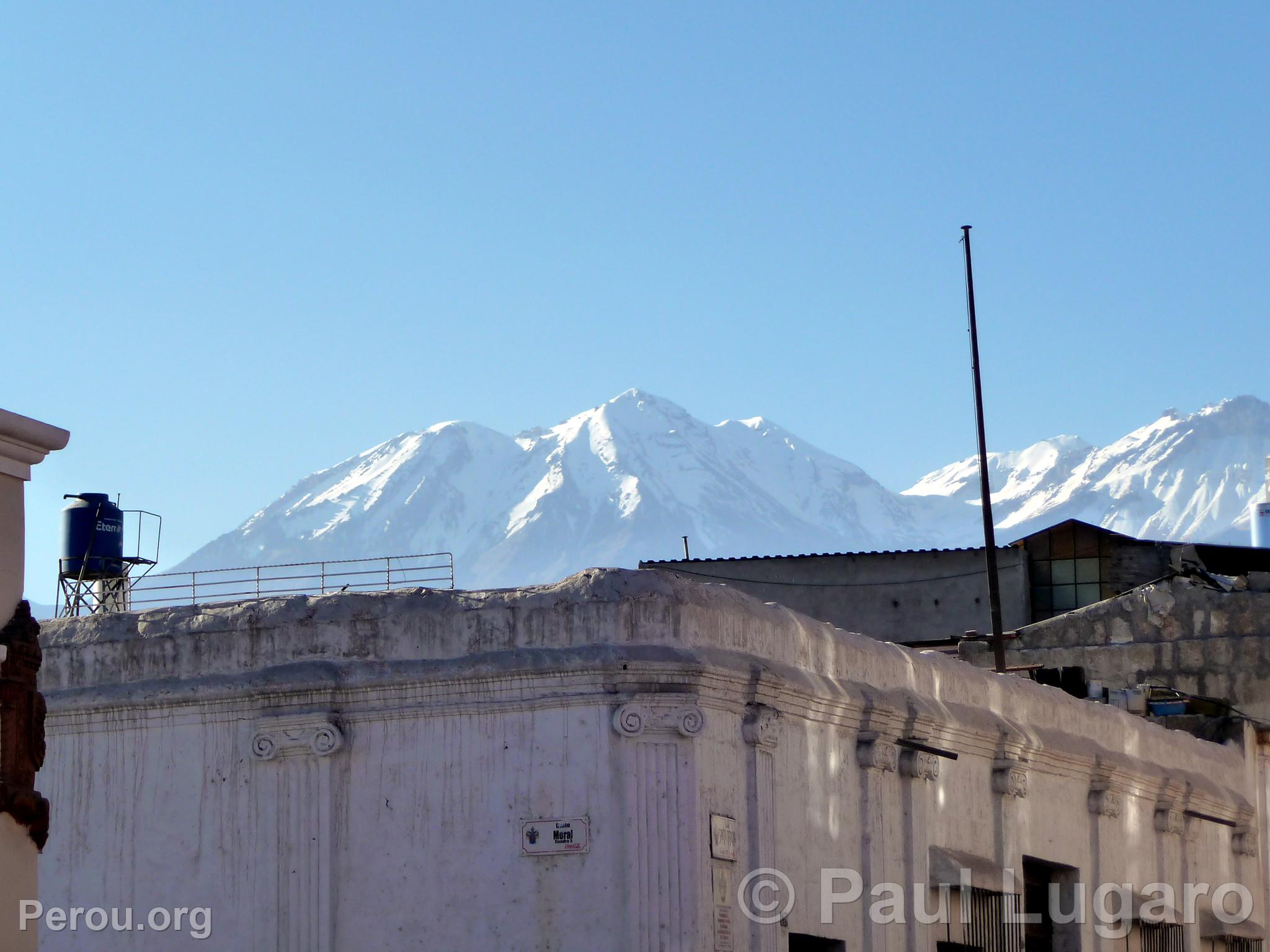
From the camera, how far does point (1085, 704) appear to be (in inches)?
1078

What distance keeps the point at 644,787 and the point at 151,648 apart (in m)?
5.13

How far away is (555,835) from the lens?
731 inches

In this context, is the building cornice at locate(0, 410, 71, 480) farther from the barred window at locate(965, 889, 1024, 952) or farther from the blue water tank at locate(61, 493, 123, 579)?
the blue water tank at locate(61, 493, 123, 579)

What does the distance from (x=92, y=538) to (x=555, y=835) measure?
16.9 meters

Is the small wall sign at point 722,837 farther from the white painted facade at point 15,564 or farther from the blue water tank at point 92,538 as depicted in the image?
the blue water tank at point 92,538

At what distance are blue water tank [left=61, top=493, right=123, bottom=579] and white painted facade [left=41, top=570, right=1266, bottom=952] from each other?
42.4 feet

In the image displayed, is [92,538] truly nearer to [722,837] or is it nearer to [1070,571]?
[722,837]

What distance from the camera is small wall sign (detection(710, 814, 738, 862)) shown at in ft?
61.1

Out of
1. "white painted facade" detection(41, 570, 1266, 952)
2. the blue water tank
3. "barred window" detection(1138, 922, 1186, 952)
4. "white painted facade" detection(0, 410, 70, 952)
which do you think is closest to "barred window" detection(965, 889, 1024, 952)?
"white painted facade" detection(41, 570, 1266, 952)

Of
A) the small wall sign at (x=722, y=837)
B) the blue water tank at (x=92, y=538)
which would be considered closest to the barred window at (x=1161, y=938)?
the small wall sign at (x=722, y=837)

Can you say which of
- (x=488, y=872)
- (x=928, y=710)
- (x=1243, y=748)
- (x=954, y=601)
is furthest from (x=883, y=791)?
(x=954, y=601)

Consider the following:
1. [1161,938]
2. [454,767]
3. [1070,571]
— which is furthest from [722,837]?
[1070,571]

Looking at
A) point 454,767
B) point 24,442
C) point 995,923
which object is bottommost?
point 995,923

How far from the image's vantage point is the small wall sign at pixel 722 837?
61.1ft
